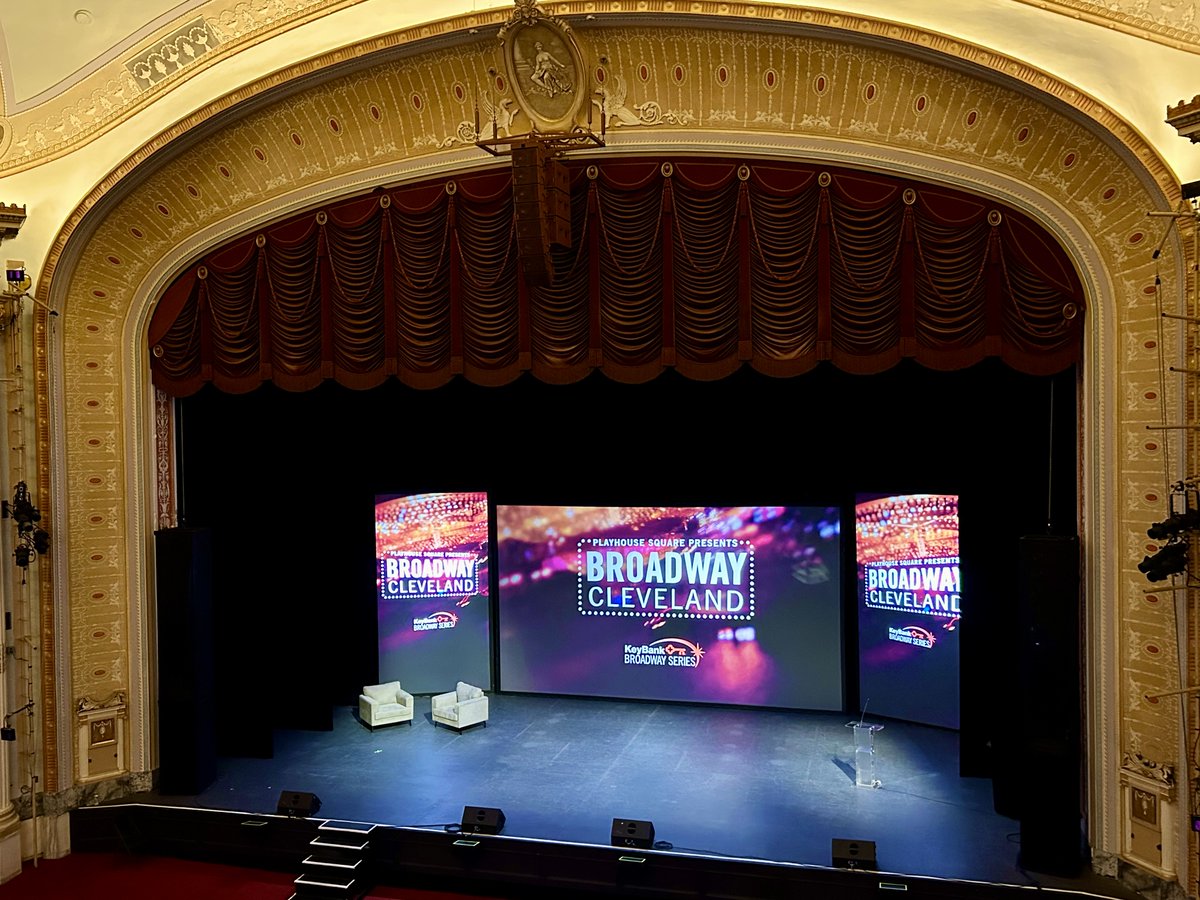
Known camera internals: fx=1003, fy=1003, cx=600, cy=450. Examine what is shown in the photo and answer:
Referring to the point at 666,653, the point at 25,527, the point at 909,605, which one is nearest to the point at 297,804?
the point at 25,527

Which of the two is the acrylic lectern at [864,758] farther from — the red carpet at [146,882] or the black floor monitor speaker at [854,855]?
the red carpet at [146,882]

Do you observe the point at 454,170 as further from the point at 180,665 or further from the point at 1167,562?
the point at 1167,562

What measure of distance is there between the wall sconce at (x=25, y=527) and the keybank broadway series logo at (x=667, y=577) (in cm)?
563

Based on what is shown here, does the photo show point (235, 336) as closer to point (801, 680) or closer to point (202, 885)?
point (202, 885)

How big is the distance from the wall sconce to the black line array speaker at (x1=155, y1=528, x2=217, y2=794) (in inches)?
42.1

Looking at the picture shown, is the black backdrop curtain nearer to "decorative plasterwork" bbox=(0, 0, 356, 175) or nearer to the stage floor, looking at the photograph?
the stage floor

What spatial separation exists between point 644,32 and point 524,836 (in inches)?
255

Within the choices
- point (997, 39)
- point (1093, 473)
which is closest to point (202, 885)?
point (1093, 473)

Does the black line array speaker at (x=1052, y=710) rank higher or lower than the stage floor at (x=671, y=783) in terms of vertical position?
higher

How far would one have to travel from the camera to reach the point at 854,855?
7445mm

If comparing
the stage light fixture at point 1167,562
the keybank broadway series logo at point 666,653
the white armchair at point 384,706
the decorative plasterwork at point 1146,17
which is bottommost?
the white armchair at point 384,706

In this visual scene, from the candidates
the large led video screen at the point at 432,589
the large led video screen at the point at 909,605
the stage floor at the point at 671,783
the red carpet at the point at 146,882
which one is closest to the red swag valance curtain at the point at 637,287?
the large led video screen at the point at 909,605

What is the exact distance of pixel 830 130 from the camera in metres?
7.89

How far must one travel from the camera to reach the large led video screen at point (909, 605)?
1023 centimetres
